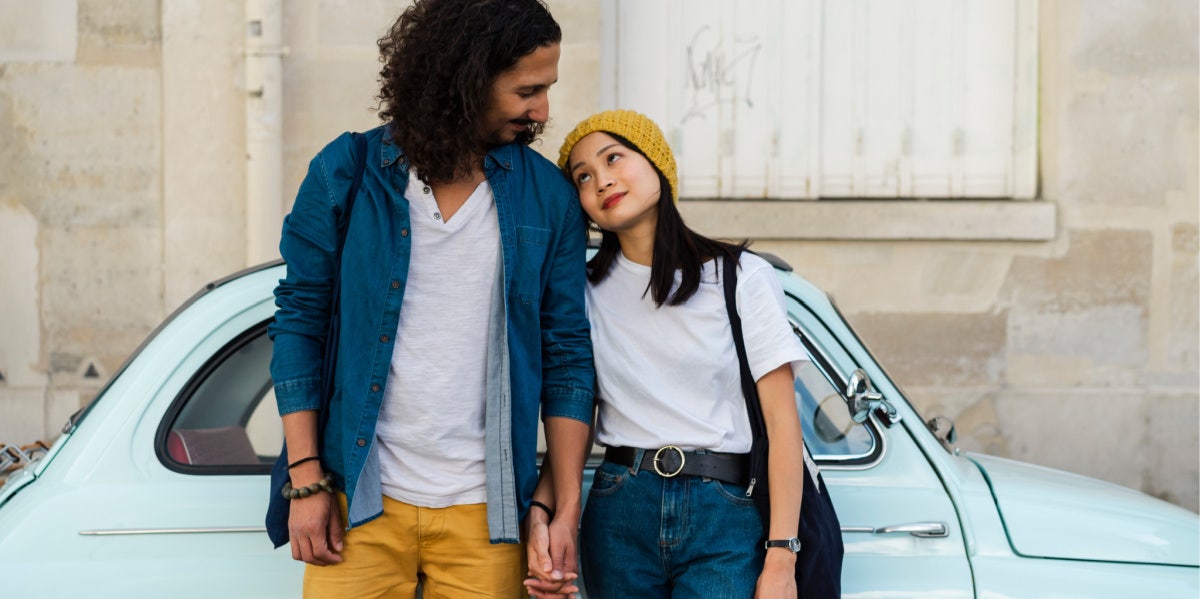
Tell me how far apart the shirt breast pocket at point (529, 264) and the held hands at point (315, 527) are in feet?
1.65

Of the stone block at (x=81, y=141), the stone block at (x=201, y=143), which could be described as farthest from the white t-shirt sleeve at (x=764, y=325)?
the stone block at (x=81, y=141)

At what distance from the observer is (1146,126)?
242 inches

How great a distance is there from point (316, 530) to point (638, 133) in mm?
996

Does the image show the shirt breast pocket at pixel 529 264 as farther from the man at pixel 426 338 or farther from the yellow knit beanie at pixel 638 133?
the yellow knit beanie at pixel 638 133

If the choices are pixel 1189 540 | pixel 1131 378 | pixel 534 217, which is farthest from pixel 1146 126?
pixel 534 217

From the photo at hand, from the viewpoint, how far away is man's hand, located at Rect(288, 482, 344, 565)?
2.09 meters

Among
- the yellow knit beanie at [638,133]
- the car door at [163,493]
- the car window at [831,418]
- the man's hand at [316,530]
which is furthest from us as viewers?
the car window at [831,418]

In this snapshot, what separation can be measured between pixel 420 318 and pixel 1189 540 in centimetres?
192

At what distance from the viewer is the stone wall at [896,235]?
584 cm

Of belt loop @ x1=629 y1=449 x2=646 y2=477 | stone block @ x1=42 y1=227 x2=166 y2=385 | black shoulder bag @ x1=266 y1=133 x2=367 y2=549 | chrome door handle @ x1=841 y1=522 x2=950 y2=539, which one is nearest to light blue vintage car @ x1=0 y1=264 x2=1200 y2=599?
chrome door handle @ x1=841 y1=522 x2=950 y2=539

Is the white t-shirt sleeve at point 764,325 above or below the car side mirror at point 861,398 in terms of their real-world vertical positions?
above

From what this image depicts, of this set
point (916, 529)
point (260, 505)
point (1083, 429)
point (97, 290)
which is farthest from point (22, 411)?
point (1083, 429)

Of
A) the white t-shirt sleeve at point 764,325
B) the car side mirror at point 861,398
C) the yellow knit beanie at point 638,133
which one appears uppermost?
the yellow knit beanie at point 638,133

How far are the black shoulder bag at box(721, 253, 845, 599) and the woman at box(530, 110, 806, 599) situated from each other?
0.06ft
